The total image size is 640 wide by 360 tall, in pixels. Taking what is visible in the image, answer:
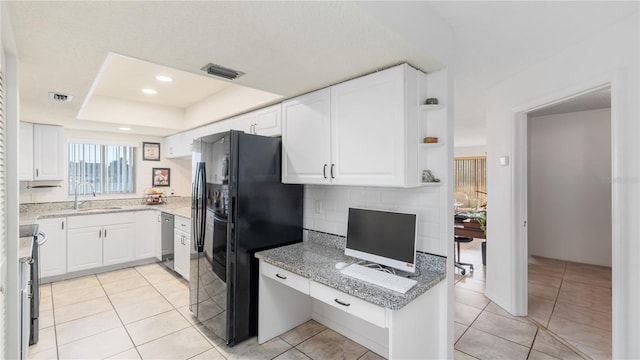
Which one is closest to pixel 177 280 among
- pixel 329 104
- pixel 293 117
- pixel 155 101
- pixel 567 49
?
pixel 155 101

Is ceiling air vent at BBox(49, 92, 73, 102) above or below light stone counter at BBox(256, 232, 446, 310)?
above

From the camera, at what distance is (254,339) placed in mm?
2543

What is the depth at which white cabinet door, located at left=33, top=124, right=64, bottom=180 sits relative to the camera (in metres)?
3.97

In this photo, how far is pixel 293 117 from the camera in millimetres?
2672

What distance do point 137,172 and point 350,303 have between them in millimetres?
4760

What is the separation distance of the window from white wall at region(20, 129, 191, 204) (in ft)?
0.28

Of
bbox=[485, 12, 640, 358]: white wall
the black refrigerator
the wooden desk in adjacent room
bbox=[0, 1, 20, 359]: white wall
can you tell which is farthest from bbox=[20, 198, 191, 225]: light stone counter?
bbox=[485, 12, 640, 358]: white wall

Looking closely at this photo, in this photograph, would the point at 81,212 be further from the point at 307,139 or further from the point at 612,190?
the point at 612,190

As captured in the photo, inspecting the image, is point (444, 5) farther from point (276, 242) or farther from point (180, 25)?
point (276, 242)

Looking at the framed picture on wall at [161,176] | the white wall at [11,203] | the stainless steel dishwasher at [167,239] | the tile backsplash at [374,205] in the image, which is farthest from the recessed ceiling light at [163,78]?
the framed picture on wall at [161,176]

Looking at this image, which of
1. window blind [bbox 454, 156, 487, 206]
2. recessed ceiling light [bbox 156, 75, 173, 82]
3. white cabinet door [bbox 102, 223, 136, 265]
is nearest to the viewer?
recessed ceiling light [bbox 156, 75, 173, 82]

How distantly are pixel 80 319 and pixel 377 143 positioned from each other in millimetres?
3231

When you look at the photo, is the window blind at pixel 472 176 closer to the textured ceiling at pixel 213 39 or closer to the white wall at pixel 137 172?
the white wall at pixel 137 172

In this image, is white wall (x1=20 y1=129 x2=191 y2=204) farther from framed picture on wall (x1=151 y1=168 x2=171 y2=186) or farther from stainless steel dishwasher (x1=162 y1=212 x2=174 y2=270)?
stainless steel dishwasher (x1=162 y1=212 x2=174 y2=270)
